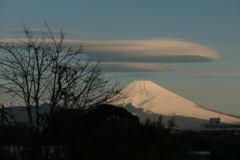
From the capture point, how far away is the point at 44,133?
13844 mm

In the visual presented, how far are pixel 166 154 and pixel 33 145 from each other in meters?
8.52

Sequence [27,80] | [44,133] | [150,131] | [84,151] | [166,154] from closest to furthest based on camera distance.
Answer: [27,80] < [44,133] < [84,151] < [166,154] < [150,131]

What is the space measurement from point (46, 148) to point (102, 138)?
450cm

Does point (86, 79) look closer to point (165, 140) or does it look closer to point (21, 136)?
point (21, 136)

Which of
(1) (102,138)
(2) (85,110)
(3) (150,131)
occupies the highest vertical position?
(2) (85,110)

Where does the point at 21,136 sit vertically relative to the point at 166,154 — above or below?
above

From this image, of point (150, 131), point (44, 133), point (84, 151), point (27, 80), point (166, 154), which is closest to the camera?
point (27, 80)

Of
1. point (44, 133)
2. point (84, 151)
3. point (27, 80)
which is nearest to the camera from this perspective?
point (27, 80)

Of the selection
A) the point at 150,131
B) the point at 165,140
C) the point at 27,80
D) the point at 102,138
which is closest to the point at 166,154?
the point at 165,140

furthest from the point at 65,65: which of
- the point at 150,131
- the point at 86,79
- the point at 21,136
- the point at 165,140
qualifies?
the point at 150,131

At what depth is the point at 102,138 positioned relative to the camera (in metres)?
17.0

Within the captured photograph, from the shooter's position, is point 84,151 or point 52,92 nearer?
point 52,92

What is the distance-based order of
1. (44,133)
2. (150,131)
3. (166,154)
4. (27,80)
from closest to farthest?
(27,80), (44,133), (166,154), (150,131)

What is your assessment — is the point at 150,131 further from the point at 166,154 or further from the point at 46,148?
the point at 46,148
